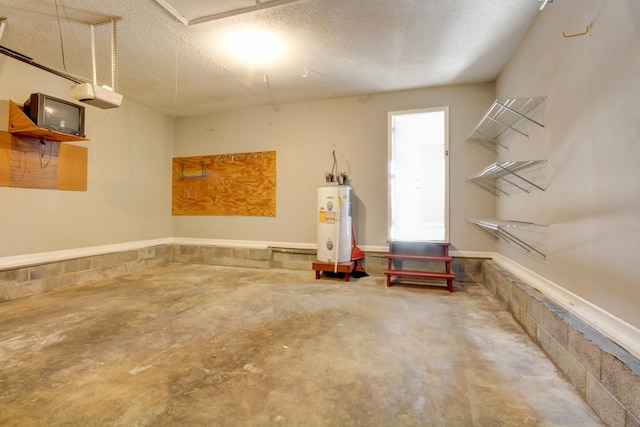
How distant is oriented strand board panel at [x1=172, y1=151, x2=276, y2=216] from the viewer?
16.6 ft

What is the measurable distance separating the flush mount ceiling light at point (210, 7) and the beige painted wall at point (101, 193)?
2.37 metres

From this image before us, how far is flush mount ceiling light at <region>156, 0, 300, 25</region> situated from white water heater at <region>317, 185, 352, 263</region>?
2.31 meters

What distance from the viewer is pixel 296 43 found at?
3.07m

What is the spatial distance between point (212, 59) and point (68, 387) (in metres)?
3.37

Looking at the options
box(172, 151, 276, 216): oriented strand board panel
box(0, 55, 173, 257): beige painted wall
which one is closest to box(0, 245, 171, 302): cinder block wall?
box(0, 55, 173, 257): beige painted wall

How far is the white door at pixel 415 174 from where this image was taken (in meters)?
4.39

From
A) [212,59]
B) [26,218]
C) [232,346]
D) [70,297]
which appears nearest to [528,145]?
[232,346]

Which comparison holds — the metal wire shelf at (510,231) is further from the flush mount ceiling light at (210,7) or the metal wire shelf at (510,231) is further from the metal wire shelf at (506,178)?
the flush mount ceiling light at (210,7)

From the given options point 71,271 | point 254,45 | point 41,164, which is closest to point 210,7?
point 254,45

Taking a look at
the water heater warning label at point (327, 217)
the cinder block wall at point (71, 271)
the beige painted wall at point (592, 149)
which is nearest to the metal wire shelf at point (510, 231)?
the beige painted wall at point (592, 149)

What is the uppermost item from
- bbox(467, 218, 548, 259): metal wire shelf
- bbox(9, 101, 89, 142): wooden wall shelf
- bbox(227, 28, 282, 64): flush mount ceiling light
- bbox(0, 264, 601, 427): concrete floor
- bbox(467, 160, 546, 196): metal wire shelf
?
bbox(227, 28, 282, 64): flush mount ceiling light

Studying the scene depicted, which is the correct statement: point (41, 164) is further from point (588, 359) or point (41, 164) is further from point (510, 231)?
point (510, 231)

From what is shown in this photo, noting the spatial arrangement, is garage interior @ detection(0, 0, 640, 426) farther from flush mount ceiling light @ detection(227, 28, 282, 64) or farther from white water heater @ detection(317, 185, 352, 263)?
white water heater @ detection(317, 185, 352, 263)

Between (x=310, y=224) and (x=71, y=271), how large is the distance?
3.41 metres
